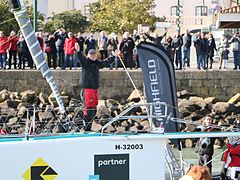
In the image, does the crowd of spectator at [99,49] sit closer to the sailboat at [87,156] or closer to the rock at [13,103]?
the rock at [13,103]

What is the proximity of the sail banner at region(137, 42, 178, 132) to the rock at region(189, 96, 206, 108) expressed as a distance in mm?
12853

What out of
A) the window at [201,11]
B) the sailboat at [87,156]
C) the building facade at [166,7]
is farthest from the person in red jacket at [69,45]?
the window at [201,11]

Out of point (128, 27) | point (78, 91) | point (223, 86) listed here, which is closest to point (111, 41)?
point (78, 91)

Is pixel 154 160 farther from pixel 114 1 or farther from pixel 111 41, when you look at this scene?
pixel 114 1

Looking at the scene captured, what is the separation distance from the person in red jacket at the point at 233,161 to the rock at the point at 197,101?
13.4 meters

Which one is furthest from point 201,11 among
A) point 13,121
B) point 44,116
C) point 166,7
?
point 13,121

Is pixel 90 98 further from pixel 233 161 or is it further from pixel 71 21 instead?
pixel 71 21

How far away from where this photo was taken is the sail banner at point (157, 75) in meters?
10.1

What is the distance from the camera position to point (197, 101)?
23344 millimetres

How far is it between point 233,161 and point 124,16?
1491 inches

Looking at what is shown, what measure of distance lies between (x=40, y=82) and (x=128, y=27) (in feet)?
73.6

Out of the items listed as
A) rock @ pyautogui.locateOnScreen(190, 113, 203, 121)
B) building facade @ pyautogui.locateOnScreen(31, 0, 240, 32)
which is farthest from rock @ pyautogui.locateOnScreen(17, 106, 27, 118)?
building facade @ pyautogui.locateOnScreen(31, 0, 240, 32)

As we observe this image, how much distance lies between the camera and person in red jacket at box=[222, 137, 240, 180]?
9.39 metres

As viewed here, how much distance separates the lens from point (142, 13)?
47.2 m
